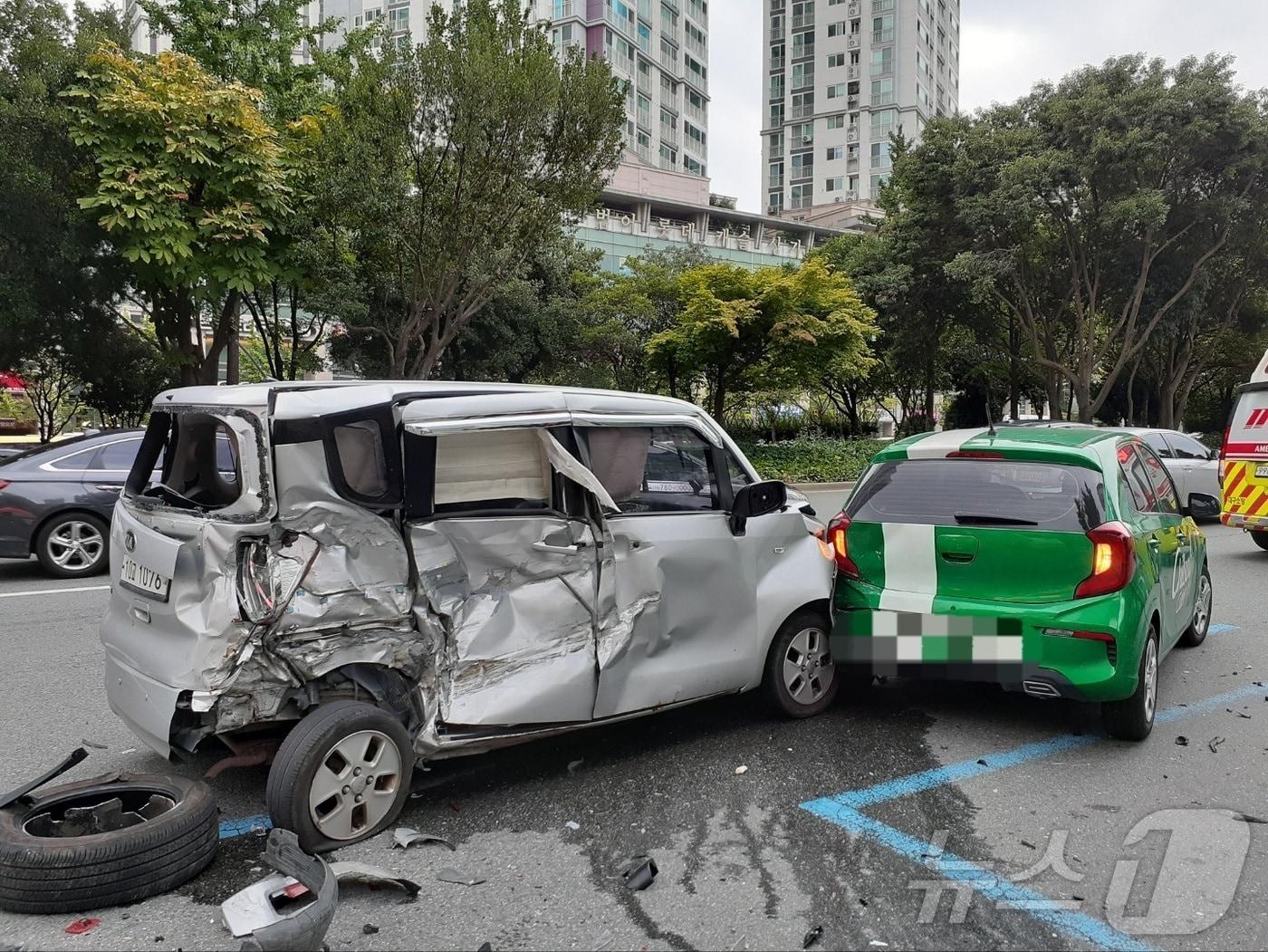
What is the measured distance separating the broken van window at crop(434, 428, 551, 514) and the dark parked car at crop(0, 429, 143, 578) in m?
6.70

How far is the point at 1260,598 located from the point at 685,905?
8049mm

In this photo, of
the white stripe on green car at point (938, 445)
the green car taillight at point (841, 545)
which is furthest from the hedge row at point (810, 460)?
the green car taillight at point (841, 545)

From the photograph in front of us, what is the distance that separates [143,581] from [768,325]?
19963 mm

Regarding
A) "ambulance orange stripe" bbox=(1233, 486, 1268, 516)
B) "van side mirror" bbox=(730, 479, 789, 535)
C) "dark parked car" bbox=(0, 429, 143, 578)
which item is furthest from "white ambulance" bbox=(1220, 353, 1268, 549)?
"dark parked car" bbox=(0, 429, 143, 578)

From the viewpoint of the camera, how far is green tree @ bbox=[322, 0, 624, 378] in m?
14.3

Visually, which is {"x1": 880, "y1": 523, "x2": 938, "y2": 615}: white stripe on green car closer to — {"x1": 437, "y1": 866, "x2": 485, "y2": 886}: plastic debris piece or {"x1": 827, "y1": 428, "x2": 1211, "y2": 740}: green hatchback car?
{"x1": 827, "y1": 428, "x2": 1211, "y2": 740}: green hatchback car

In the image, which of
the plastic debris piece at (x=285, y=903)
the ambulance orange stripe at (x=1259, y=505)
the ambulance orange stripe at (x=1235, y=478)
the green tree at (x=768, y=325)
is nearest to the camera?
the plastic debris piece at (x=285, y=903)

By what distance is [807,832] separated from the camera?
367 cm

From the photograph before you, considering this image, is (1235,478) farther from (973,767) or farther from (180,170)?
(180,170)

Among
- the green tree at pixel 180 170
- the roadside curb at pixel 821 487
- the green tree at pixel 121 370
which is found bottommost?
the roadside curb at pixel 821 487

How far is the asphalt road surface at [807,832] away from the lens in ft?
9.73

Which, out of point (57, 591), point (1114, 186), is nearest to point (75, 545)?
point (57, 591)

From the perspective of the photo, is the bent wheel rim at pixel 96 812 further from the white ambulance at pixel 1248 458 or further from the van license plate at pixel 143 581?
the white ambulance at pixel 1248 458

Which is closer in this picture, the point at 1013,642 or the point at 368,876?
the point at 368,876
